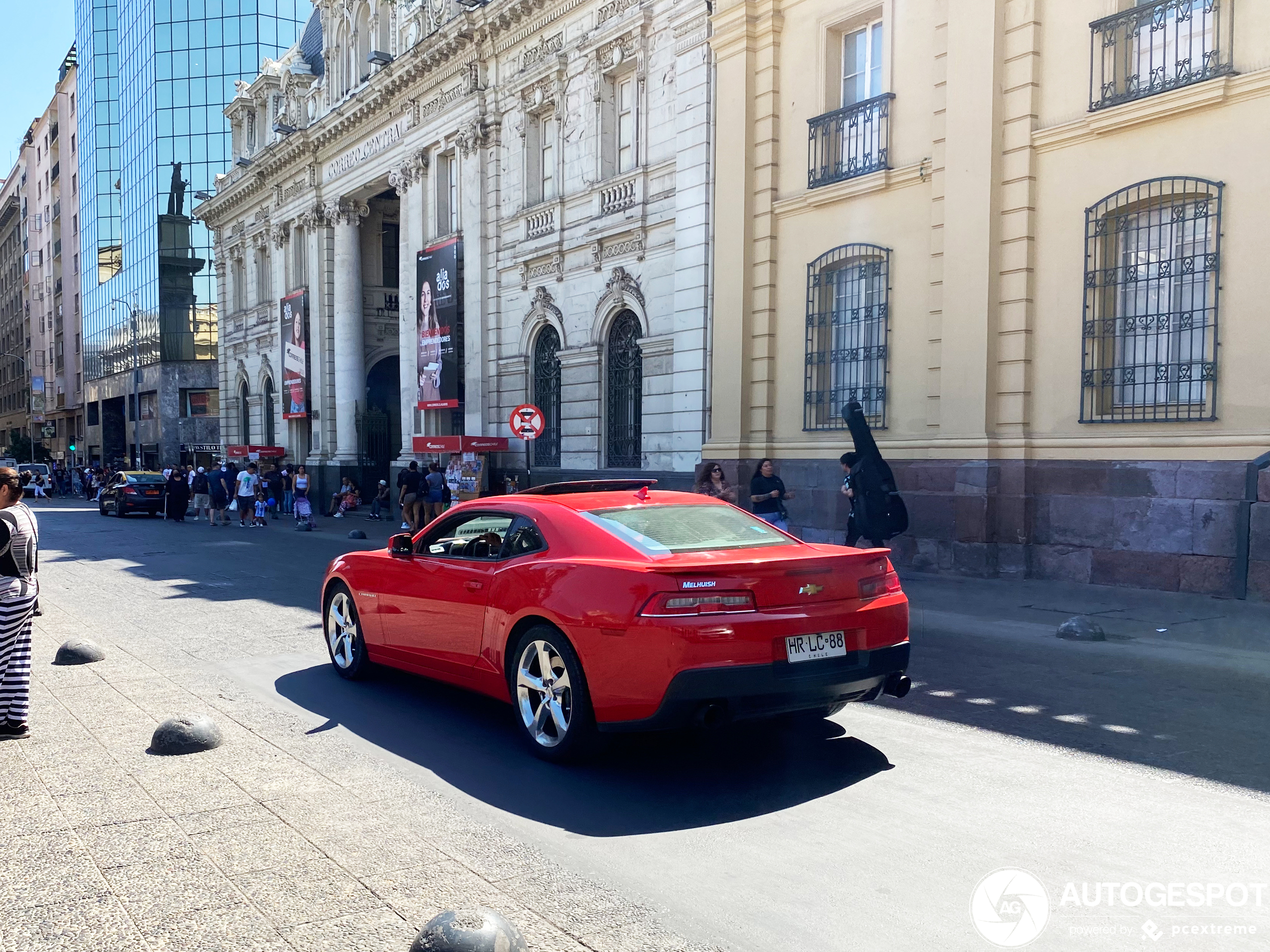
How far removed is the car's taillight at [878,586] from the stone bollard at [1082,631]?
435 centimetres

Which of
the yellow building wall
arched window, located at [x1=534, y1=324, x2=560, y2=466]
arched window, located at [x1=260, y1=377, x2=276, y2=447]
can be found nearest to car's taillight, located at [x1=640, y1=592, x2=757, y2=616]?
the yellow building wall

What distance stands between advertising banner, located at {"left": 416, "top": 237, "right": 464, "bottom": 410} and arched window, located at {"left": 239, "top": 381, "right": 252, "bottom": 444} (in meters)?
19.4

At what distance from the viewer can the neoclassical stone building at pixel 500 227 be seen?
2045 cm

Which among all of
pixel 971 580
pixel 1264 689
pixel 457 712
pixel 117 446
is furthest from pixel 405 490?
pixel 117 446

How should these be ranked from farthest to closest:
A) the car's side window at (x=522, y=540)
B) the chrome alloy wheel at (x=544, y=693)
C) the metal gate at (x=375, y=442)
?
the metal gate at (x=375, y=442)
the car's side window at (x=522, y=540)
the chrome alloy wheel at (x=544, y=693)

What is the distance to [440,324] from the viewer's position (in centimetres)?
2770

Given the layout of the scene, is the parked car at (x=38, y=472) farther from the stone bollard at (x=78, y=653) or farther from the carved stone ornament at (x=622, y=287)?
the stone bollard at (x=78, y=653)

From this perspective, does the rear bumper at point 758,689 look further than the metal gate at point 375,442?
No

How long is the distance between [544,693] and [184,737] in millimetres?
1956

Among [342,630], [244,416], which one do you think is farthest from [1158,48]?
[244,416]

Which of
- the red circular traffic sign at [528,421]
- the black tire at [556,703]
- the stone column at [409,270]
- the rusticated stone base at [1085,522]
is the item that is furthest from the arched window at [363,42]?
the black tire at [556,703]

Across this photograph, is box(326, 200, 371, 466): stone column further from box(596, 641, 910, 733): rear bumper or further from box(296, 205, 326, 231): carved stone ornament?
box(596, 641, 910, 733): rear bumper

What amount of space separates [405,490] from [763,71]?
11.2 meters

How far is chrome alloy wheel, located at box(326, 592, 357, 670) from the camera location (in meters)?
7.84
